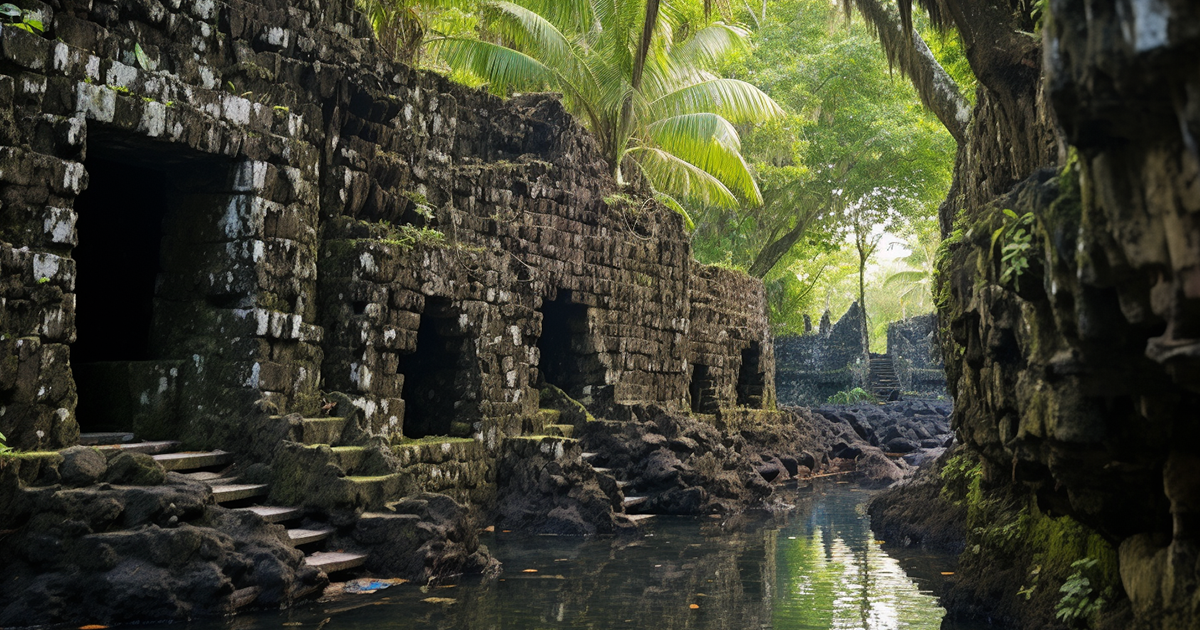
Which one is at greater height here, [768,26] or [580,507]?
[768,26]

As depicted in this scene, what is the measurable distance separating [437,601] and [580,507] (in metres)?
4.09

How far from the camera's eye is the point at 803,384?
3438cm

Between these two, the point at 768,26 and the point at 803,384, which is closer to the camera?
the point at 768,26

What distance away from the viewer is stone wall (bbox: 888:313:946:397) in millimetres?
34625

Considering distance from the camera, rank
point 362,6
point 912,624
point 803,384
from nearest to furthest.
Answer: point 912,624, point 362,6, point 803,384

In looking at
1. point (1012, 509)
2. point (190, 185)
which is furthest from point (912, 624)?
point (190, 185)

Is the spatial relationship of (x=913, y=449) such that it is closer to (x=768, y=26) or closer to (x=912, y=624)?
(x=768, y=26)

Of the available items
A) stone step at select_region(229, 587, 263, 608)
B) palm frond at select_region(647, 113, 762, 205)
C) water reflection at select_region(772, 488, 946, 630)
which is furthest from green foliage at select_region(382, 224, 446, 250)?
palm frond at select_region(647, 113, 762, 205)

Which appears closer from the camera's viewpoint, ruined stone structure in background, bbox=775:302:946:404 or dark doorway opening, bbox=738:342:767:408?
dark doorway opening, bbox=738:342:767:408

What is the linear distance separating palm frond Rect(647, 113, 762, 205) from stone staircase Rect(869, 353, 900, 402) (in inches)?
649

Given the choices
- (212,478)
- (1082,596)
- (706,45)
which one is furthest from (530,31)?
(1082,596)

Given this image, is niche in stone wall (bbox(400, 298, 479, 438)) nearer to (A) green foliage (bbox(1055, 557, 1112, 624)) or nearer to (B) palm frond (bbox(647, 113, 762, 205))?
(A) green foliage (bbox(1055, 557, 1112, 624))

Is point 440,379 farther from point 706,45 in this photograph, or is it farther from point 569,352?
point 706,45

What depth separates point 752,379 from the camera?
21.1 meters
